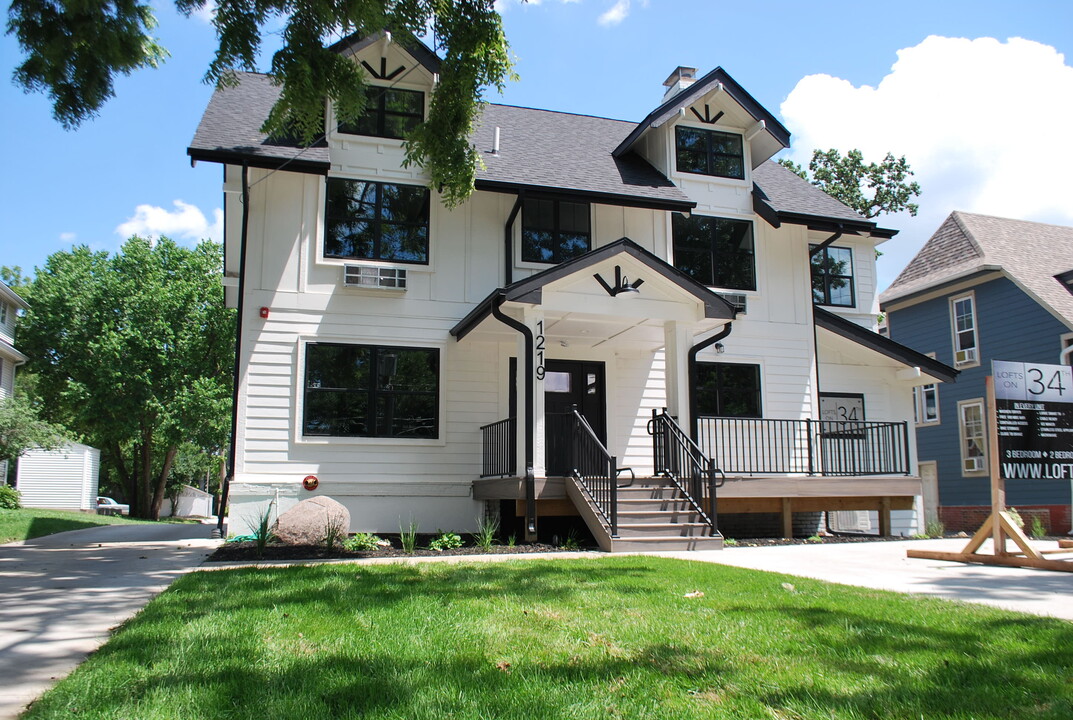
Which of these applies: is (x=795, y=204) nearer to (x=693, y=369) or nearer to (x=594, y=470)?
(x=693, y=369)

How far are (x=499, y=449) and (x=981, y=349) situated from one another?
15.9 metres

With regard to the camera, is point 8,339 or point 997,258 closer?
point 997,258

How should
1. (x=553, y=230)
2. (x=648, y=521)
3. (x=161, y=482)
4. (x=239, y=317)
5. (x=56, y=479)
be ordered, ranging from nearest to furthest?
(x=648, y=521), (x=239, y=317), (x=553, y=230), (x=56, y=479), (x=161, y=482)

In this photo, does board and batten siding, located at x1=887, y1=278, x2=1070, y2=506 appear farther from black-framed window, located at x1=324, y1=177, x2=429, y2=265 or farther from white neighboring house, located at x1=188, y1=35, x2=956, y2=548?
black-framed window, located at x1=324, y1=177, x2=429, y2=265

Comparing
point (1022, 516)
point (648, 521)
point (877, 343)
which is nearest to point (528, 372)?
point (648, 521)

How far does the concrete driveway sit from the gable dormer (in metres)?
11.0

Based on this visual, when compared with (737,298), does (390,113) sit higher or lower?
higher

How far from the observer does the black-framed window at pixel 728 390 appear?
14.9 m

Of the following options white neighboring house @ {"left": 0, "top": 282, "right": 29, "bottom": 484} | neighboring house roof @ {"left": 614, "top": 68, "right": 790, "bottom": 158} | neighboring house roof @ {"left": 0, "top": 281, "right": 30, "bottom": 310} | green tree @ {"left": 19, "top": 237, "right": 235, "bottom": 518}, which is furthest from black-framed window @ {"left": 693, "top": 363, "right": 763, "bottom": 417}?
neighboring house roof @ {"left": 0, "top": 281, "right": 30, "bottom": 310}

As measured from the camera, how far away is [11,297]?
93.5 feet

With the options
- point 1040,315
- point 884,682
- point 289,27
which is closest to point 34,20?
point 289,27

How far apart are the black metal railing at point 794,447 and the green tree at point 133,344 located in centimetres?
2182

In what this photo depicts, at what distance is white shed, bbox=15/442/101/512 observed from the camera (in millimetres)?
33531

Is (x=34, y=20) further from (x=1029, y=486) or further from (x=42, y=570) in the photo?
(x=1029, y=486)
